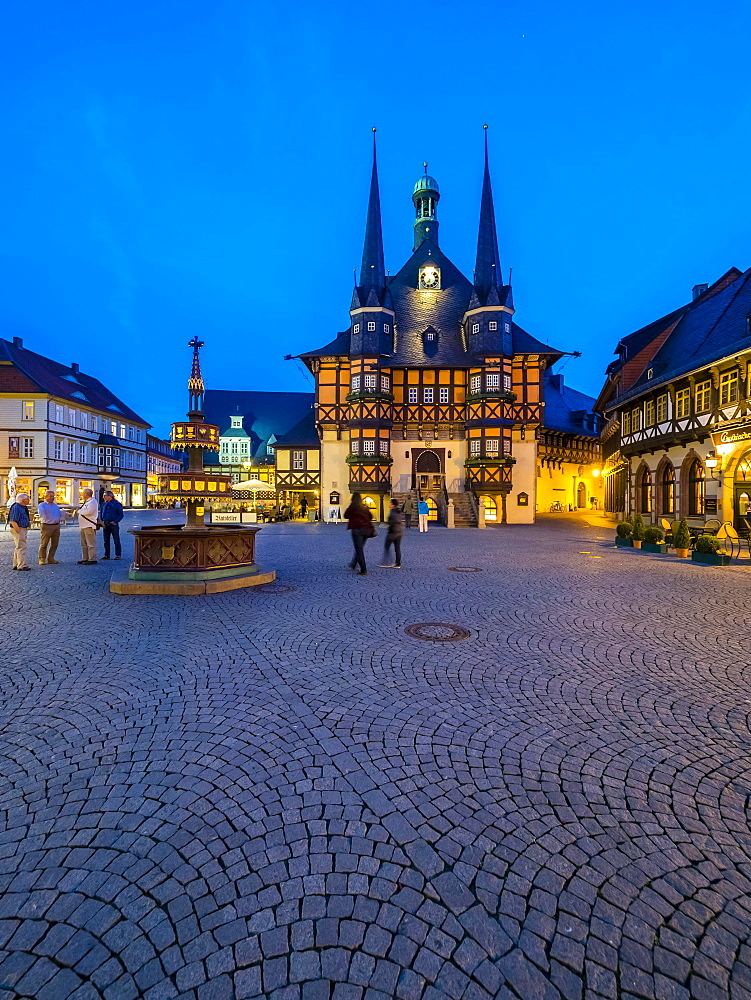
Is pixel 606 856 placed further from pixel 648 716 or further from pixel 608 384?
pixel 608 384

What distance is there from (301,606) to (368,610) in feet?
3.78

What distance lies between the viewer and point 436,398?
33.3 meters

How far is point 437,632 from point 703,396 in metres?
20.2

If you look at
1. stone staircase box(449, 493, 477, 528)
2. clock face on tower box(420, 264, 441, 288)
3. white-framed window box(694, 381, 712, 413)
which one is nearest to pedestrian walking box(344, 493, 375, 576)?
white-framed window box(694, 381, 712, 413)

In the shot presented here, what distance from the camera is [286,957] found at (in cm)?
188

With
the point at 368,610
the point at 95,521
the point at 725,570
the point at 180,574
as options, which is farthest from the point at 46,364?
the point at 725,570

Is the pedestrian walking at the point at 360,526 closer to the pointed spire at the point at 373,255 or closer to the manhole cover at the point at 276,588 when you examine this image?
the manhole cover at the point at 276,588

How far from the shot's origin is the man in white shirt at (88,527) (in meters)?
12.1

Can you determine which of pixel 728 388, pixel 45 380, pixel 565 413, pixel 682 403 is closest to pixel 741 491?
pixel 728 388

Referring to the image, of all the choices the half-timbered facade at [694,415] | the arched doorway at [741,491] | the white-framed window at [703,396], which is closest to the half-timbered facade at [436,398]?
the half-timbered facade at [694,415]

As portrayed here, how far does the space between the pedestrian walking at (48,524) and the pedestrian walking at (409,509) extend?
19372 mm

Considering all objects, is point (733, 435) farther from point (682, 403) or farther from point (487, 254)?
point (487, 254)

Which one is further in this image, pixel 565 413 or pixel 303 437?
pixel 565 413

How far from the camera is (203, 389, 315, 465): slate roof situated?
200 ft
